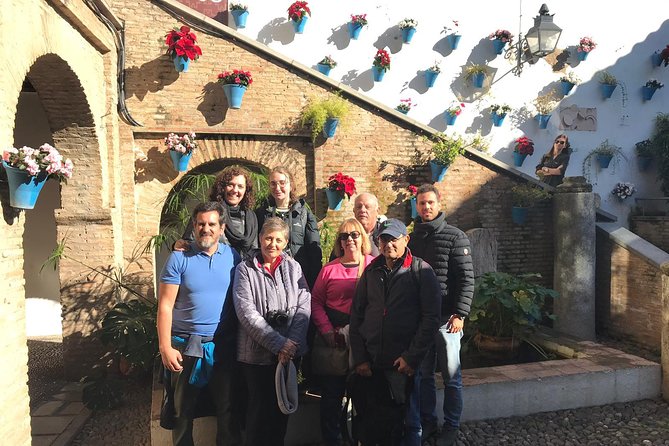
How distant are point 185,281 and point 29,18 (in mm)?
2832

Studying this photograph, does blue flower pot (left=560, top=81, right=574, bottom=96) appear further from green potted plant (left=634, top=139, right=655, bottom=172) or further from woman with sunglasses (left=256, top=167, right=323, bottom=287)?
woman with sunglasses (left=256, top=167, right=323, bottom=287)

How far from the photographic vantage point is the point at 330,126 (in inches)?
272

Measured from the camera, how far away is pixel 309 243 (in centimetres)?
384

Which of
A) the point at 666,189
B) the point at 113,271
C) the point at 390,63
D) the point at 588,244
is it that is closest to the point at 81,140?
the point at 113,271

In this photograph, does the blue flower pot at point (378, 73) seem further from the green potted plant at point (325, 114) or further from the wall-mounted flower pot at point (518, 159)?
the wall-mounted flower pot at point (518, 159)

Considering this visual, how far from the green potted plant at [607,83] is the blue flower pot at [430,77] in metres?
3.68

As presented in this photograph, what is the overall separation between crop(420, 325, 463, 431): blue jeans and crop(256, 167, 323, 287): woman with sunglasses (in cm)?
110

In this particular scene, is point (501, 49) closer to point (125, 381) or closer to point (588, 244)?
point (588, 244)

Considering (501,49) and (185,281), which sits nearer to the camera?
(185,281)

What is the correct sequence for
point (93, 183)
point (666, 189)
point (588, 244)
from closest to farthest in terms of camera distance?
point (93, 183) < point (588, 244) < point (666, 189)

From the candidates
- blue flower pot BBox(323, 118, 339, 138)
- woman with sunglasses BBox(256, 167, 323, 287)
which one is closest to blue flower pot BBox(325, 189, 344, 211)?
blue flower pot BBox(323, 118, 339, 138)

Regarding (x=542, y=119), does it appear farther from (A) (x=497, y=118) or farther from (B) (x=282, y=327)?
(B) (x=282, y=327)

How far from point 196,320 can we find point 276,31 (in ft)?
23.3

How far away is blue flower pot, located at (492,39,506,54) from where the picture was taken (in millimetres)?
9500
